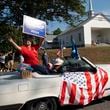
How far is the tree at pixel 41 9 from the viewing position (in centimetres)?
3688

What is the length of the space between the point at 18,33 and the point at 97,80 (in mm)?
26706

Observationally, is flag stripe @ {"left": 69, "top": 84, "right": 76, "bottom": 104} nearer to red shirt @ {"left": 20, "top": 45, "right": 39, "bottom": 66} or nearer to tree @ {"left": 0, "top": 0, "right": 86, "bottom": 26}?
red shirt @ {"left": 20, "top": 45, "right": 39, "bottom": 66}

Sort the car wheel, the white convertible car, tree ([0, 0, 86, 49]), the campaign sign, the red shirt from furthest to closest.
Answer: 1. tree ([0, 0, 86, 49])
2. the campaign sign
3. the red shirt
4. the car wheel
5. the white convertible car

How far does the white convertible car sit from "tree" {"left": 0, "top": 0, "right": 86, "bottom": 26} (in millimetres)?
29036

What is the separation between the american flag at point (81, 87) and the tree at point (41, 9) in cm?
2912

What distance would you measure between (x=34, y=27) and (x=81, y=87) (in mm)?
2829

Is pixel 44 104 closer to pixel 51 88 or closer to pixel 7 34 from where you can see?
pixel 51 88

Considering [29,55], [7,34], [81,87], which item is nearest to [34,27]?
[29,55]

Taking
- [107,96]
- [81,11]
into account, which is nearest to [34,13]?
[81,11]

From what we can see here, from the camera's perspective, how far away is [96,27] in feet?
175

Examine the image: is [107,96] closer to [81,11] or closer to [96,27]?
[81,11]

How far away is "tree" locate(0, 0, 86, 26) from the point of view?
121 feet

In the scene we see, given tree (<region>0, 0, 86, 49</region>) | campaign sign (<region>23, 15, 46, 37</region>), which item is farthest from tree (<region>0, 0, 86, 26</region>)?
campaign sign (<region>23, 15, 46, 37</region>)

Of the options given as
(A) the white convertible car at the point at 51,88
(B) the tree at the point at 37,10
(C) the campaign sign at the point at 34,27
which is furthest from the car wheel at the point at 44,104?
(B) the tree at the point at 37,10
